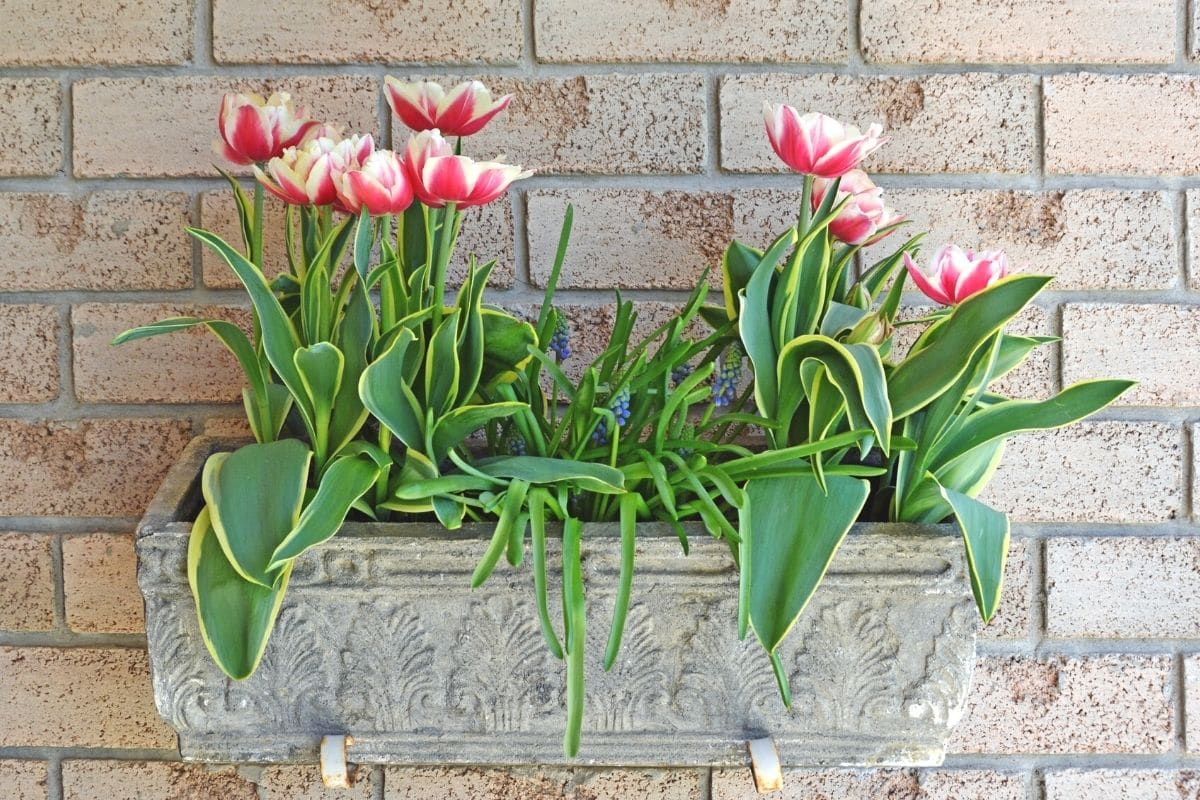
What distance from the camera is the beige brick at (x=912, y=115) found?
87cm

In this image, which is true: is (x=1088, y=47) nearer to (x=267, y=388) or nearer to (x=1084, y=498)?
(x=1084, y=498)

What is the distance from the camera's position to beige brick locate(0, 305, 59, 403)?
2.93ft

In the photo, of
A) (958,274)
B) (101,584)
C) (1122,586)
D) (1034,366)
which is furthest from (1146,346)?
(101,584)

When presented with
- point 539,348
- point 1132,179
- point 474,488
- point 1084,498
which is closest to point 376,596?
point 474,488

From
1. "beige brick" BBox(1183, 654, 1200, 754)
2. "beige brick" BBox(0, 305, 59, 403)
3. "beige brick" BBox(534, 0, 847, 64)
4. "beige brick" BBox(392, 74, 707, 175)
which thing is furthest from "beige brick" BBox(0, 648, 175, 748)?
"beige brick" BBox(1183, 654, 1200, 754)

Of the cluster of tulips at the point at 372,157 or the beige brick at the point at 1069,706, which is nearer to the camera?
the cluster of tulips at the point at 372,157

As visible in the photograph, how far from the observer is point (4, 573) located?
0.91 metres

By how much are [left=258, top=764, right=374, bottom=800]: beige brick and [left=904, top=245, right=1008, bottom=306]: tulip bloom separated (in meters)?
0.67

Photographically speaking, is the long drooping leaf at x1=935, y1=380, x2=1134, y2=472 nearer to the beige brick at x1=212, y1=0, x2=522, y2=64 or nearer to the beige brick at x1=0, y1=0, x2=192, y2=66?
the beige brick at x1=212, y1=0, x2=522, y2=64

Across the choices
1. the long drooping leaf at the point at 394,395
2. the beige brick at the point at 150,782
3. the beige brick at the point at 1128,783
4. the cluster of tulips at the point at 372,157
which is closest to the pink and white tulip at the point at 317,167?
the cluster of tulips at the point at 372,157

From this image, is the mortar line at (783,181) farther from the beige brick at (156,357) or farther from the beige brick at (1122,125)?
the beige brick at (156,357)

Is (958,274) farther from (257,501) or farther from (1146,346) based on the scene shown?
(257,501)

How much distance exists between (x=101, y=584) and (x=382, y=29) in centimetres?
57

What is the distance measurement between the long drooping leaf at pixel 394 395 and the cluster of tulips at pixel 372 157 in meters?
0.10
